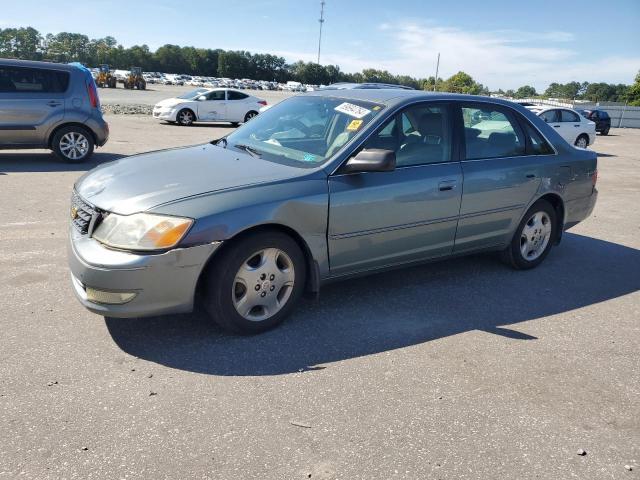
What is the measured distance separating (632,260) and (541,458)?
4.34m

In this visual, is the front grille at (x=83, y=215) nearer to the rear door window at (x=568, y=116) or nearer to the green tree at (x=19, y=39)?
the rear door window at (x=568, y=116)

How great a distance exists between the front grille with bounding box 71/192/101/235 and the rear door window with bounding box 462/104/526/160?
2.99 metres

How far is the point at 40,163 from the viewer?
34.0ft

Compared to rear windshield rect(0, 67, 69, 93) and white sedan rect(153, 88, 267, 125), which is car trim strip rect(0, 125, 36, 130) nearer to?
rear windshield rect(0, 67, 69, 93)

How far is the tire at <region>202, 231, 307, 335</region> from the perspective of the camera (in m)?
3.56

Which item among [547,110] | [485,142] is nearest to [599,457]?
[485,142]

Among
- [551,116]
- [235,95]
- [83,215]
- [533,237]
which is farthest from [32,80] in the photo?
[551,116]

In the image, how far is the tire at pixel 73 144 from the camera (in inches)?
402

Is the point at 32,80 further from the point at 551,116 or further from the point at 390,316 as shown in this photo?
the point at 551,116

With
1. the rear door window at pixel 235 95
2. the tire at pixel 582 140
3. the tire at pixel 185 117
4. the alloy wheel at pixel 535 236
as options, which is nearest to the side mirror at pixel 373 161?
the alloy wheel at pixel 535 236

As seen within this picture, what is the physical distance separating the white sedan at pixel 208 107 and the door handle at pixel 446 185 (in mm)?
17231

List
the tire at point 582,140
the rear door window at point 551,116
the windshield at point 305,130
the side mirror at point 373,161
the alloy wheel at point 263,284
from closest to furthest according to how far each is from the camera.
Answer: the alloy wheel at point 263,284 → the side mirror at point 373,161 → the windshield at point 305,130 → the rear door window at point 551,116 → the tire at point 582,140

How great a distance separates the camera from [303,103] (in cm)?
495

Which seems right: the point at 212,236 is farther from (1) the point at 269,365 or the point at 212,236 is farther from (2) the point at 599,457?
(2) the point at 599,457
